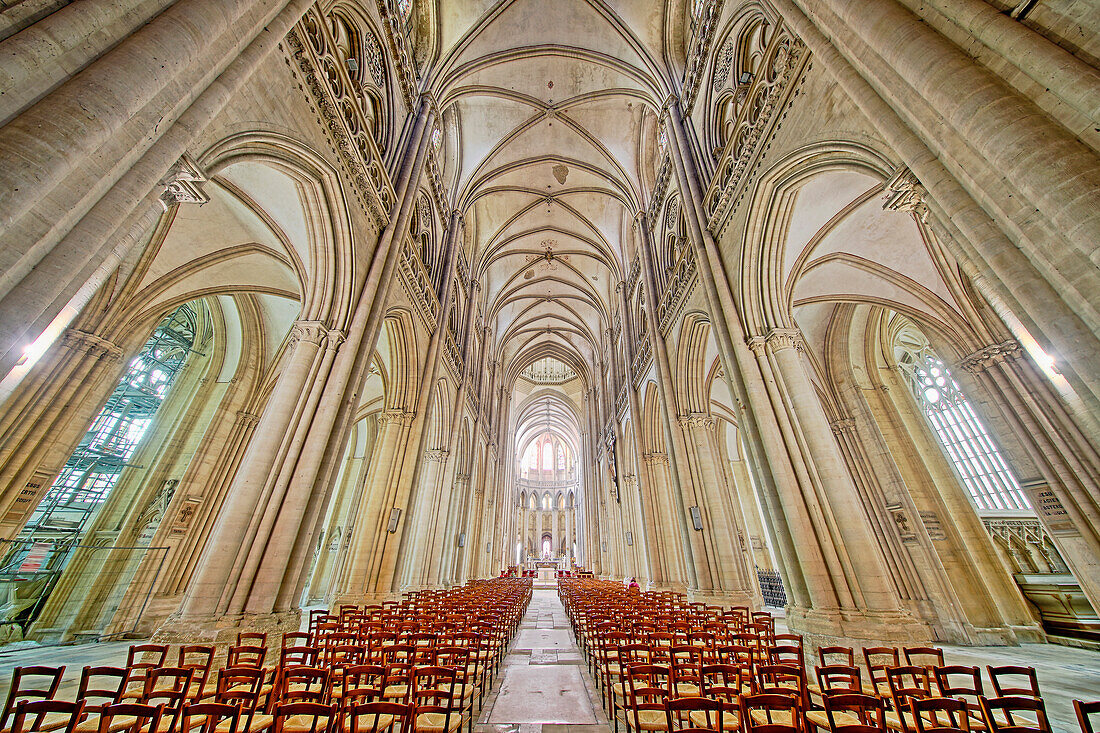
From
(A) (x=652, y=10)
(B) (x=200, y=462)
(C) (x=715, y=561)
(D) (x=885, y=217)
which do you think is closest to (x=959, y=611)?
(C) (x=715, y=561)

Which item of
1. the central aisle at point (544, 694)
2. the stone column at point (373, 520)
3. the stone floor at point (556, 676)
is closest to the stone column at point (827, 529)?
the stone floor at point (556, 676)

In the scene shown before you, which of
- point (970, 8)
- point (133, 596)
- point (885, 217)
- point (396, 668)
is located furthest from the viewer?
point (133, 596)

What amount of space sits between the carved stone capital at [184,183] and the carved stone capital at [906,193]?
731 cm

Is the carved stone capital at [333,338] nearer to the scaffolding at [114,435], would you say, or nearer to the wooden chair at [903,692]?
the wooden chair at [903,692]

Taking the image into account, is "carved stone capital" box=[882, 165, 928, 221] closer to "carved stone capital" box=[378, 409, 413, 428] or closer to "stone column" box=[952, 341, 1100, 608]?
"stone column" box=[952, 341, 1100, 608]

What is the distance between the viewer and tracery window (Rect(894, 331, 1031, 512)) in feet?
45.1

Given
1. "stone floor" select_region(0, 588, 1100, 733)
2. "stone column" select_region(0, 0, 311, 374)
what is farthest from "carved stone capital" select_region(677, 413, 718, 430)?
"stone column" select_region(0, 0, 311, 374)

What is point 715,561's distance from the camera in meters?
9.62

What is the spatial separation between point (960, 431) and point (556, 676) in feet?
61.2

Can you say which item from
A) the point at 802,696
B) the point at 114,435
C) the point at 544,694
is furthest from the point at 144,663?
the point at 114,435

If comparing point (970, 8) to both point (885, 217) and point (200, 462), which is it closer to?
point (885, 217)

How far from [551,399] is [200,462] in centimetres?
2770

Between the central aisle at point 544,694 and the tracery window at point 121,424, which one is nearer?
the central aisle at point 544,694

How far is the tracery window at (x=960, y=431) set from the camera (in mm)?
13734
